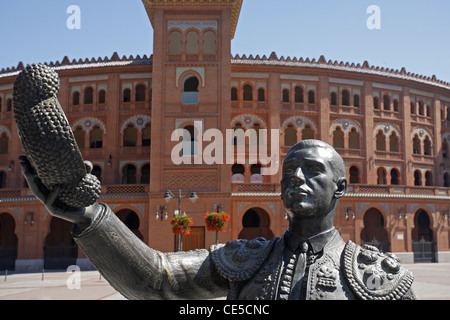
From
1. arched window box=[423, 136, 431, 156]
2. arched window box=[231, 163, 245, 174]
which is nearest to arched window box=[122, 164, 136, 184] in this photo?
arched window box=[231, 163, 245, 174]

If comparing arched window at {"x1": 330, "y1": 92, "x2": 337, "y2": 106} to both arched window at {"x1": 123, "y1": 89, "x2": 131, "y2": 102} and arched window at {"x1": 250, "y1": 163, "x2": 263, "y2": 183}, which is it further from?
arched window at {"x1": 123, "y1": 89, "x2": 131, "y2": 102}

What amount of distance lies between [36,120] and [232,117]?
28252 millimetres

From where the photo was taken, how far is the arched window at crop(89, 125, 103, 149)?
1210 inches

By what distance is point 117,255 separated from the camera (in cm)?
220

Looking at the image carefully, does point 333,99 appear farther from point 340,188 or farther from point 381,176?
point 340,188

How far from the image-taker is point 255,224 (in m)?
30.2

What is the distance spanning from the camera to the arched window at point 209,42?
91.9ft

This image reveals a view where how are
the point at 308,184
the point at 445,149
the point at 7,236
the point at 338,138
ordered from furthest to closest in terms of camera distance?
1. the point at 445,149
2. the point at 338,138
3. the point at 7,236
4. the point at 308,184

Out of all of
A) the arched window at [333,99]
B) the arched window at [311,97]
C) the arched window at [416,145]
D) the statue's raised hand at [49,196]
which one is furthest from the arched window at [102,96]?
the statue's raised hand at [49,196]

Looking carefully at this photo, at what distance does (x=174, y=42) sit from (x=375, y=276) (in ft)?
90.6

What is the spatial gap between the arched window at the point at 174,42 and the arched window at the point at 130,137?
637 centimetres

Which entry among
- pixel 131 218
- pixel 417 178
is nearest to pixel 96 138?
pixel 131 218
